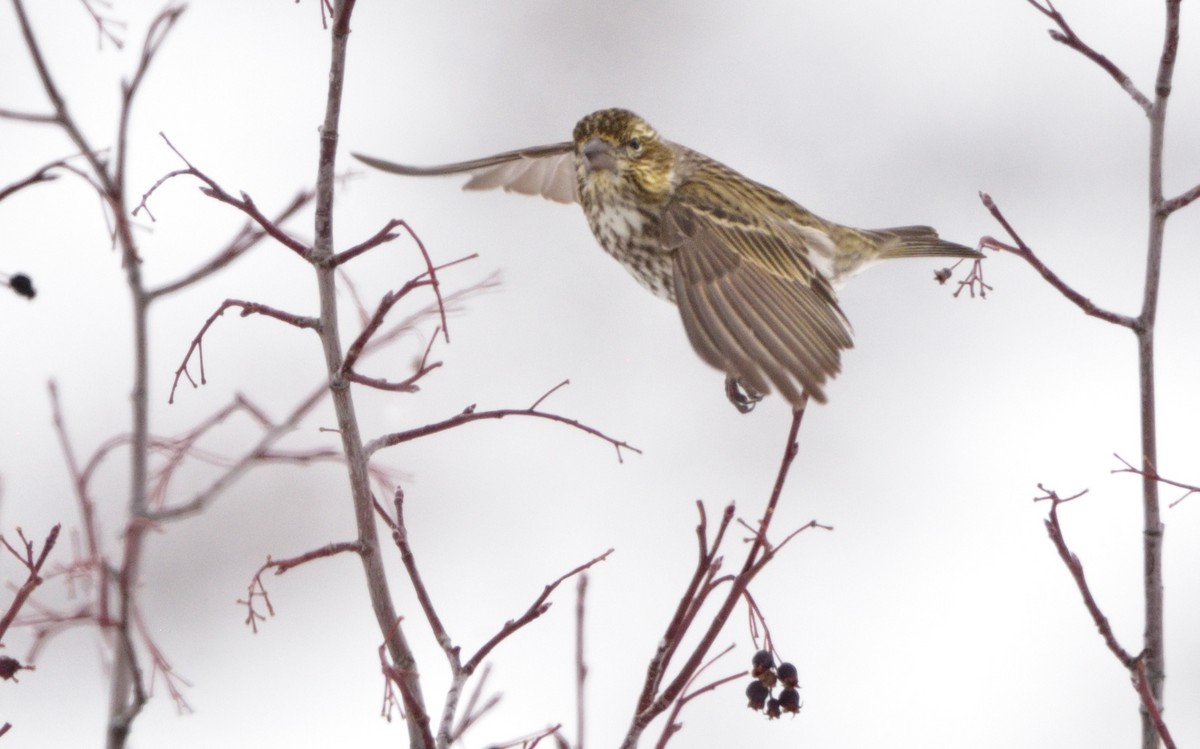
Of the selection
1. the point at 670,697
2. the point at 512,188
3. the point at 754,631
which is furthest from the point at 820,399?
the point at 512,188

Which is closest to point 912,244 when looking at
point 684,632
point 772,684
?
point 772,684

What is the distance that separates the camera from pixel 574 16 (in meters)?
7.65

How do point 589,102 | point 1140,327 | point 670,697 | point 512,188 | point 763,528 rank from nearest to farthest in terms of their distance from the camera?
point 670,697 < point 763,528 < point 1140,327 < point 512,188 < point 589,102

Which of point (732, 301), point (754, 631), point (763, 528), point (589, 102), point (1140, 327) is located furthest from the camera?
point (589, 102)

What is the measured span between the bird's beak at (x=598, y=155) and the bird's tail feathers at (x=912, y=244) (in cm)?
113

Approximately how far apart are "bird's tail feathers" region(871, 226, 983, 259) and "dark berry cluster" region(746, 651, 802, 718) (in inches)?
88.4

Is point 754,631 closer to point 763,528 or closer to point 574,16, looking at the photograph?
point 763,528

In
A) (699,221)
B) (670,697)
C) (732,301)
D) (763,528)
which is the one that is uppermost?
(699,221)

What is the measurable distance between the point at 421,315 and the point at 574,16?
594cm

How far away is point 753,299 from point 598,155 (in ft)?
2.09

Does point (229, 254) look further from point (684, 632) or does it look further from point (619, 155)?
point (619, 155)

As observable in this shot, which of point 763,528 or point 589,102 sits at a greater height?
point 589,102

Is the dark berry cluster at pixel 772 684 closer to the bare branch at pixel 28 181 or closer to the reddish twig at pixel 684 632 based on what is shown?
the reddish twig at pixel 684 632

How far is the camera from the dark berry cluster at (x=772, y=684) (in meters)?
2.12
